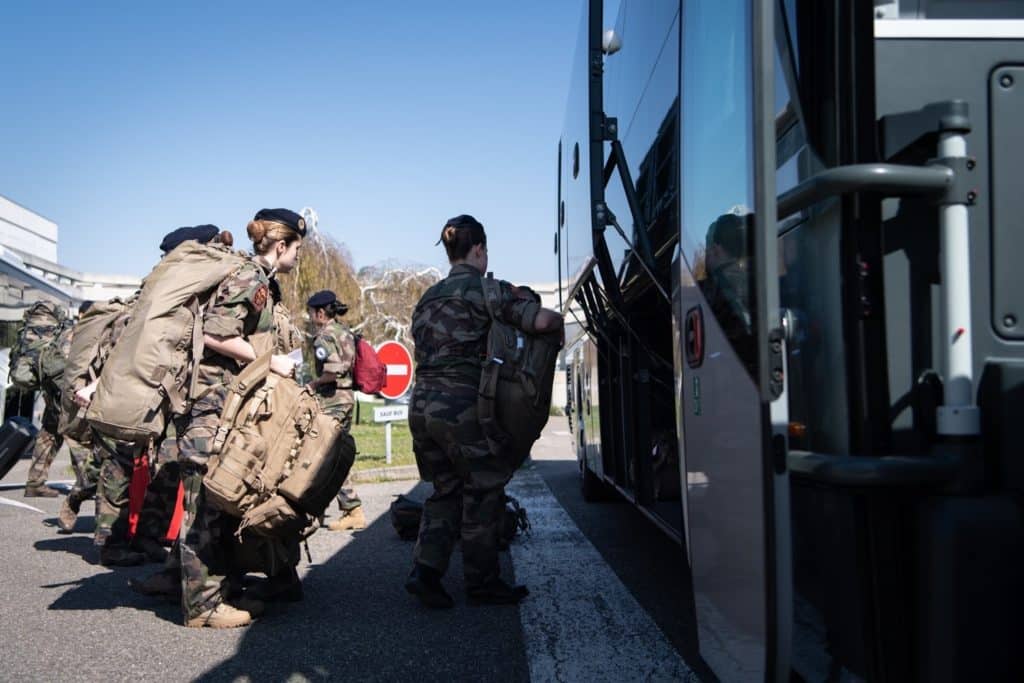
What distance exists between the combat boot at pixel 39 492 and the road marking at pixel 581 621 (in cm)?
615

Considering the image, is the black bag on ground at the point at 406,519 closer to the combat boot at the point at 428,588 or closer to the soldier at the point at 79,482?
the combat boot at the point at 428,588

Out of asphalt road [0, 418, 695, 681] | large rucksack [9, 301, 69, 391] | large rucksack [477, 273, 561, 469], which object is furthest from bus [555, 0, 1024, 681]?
large rucksack [9, 301, 69, 391]

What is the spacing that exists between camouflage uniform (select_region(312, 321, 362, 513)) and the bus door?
5.21m

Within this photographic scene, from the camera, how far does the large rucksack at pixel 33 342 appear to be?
8.79 m

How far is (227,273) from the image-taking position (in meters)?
4.17

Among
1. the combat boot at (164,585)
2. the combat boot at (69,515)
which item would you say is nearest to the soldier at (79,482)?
the combat boot at (69,515)

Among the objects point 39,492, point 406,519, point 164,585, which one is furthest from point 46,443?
point 164,585

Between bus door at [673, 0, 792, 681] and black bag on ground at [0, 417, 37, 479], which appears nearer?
bus door at [673, 0, 792, 681]

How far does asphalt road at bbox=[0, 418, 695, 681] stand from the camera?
358 cm

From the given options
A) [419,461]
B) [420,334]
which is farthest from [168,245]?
[419,461]

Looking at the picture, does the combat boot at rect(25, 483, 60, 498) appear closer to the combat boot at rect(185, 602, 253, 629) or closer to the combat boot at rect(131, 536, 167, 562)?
the combat boot at rect(131, 536, 167, 562)

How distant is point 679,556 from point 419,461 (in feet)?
6.52

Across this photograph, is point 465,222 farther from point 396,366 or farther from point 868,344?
point 396,366

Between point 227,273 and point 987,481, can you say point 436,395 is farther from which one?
point 987,481
